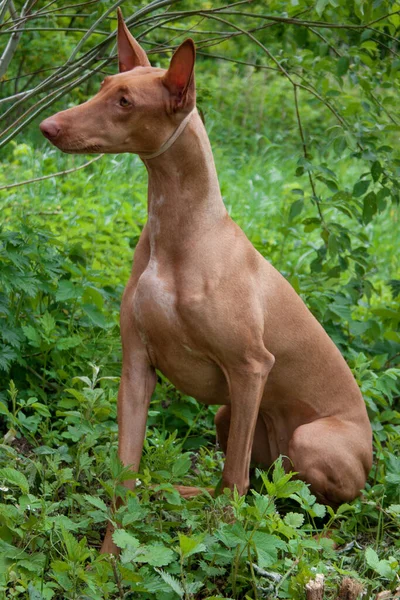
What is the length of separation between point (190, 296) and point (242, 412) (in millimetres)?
468

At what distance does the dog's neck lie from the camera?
294 cm

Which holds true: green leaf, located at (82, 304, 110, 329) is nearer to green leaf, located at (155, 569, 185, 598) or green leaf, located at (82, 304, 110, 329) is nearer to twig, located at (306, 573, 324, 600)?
green leaf, located at (155, 569, 185, 598)

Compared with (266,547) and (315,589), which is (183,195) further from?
(315,589)

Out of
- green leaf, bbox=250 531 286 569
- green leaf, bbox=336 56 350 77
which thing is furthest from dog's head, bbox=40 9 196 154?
green leaf, bbox=336 56 350 77

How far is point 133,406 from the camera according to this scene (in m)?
3.16

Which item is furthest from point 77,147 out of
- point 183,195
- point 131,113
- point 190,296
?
point 190,296

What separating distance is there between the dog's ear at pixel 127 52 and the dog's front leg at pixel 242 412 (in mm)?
1095

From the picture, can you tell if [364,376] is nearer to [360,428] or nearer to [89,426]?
[360,428]

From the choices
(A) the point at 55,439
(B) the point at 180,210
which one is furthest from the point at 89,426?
(B) the point at 180,210

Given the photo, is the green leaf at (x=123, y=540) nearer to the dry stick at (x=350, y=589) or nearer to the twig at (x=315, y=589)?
the twig at (x=315, y=589)

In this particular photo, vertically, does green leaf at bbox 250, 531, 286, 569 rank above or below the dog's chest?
below

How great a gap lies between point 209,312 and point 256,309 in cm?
23

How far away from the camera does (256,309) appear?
3.12 m

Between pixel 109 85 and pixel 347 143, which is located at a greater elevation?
pixel 109 85
